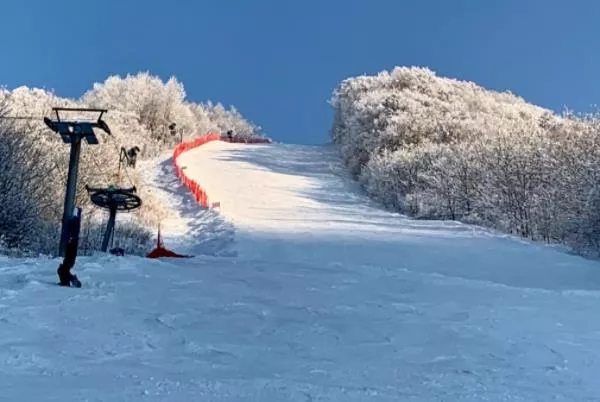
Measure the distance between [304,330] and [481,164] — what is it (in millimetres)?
20895

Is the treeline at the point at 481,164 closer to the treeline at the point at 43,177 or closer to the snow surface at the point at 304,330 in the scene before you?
the snow surface at the point at 304,330

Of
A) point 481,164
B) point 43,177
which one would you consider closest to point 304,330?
point 43,177

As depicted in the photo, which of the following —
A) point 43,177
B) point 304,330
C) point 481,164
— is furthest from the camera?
point 481,164

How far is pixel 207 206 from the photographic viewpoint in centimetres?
2917

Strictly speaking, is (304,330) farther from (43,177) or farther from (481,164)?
(481,164)

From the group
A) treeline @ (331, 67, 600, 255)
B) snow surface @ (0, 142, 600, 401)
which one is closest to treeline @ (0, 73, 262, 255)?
snow surface @ (0, 142, 600, 401)

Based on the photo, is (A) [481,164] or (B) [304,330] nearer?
(B) [304,330]

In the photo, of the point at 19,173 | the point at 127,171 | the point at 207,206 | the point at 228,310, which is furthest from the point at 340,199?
the point at 228,310

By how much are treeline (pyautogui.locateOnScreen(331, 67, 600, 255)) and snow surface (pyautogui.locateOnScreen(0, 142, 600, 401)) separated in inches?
185

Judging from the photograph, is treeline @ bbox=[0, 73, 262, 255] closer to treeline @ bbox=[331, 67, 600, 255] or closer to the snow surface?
the snow surface

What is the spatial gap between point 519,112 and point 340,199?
2147cm

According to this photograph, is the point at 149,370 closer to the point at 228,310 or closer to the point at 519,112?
the point at 228,310

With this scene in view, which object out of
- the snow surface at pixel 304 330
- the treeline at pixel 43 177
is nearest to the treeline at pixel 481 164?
the snow surface at pixel 304 330

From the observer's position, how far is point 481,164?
27.7m
